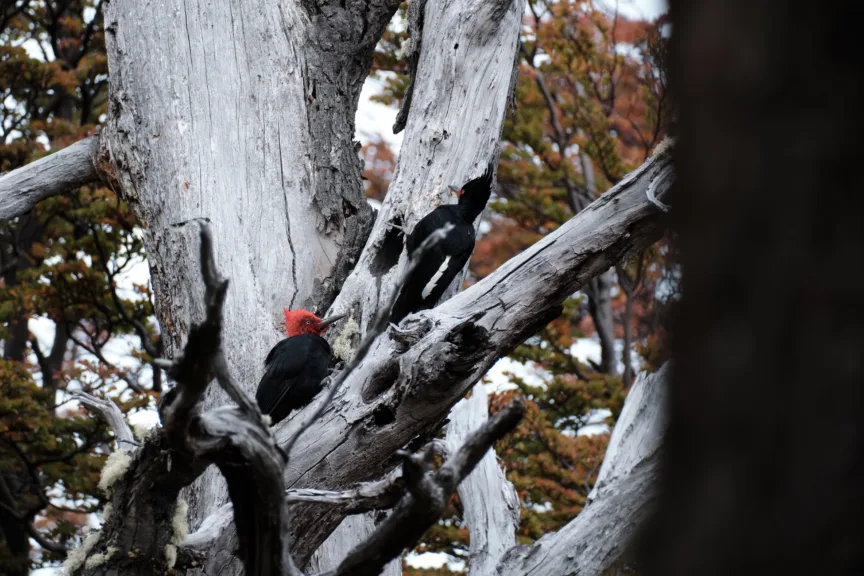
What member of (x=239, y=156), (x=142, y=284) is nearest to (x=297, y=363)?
(x=239, y=156)

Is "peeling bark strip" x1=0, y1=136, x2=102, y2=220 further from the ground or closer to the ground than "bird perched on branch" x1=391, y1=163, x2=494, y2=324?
further from the ground

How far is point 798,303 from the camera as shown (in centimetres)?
85

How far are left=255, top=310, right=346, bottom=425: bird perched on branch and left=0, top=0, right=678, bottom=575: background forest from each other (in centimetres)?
323

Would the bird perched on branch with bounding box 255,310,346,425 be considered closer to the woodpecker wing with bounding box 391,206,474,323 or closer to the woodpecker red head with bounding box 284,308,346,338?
the woodpecker red head with bounding box 284,308,346,338

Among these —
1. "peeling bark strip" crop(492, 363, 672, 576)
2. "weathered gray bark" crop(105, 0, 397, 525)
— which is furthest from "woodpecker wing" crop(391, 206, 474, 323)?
"peeling bark strip" crop(492, 363, 672, 576)

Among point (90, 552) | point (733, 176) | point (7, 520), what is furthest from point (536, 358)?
point (733, 176)

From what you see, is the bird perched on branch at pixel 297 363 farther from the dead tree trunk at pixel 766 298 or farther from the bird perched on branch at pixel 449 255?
the dead tree trunk at pixel 766 298

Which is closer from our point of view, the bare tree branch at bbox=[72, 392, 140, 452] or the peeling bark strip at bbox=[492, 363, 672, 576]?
the bare tree branch at bbox=[72, 392, 140, 452]

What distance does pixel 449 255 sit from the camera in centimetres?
444

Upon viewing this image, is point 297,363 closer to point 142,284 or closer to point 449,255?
point 449,255

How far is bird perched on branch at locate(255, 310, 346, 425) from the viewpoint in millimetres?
3801

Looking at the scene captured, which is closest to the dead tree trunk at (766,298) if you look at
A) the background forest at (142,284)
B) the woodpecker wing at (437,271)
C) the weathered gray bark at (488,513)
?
the woodpecker wing at (437,271)

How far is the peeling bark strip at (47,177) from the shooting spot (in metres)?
4.32

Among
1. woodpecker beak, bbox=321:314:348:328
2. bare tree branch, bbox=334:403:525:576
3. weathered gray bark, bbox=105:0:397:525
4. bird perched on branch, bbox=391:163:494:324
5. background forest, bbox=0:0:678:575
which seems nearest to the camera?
bare tree branch, bbox=334:403:525:576
